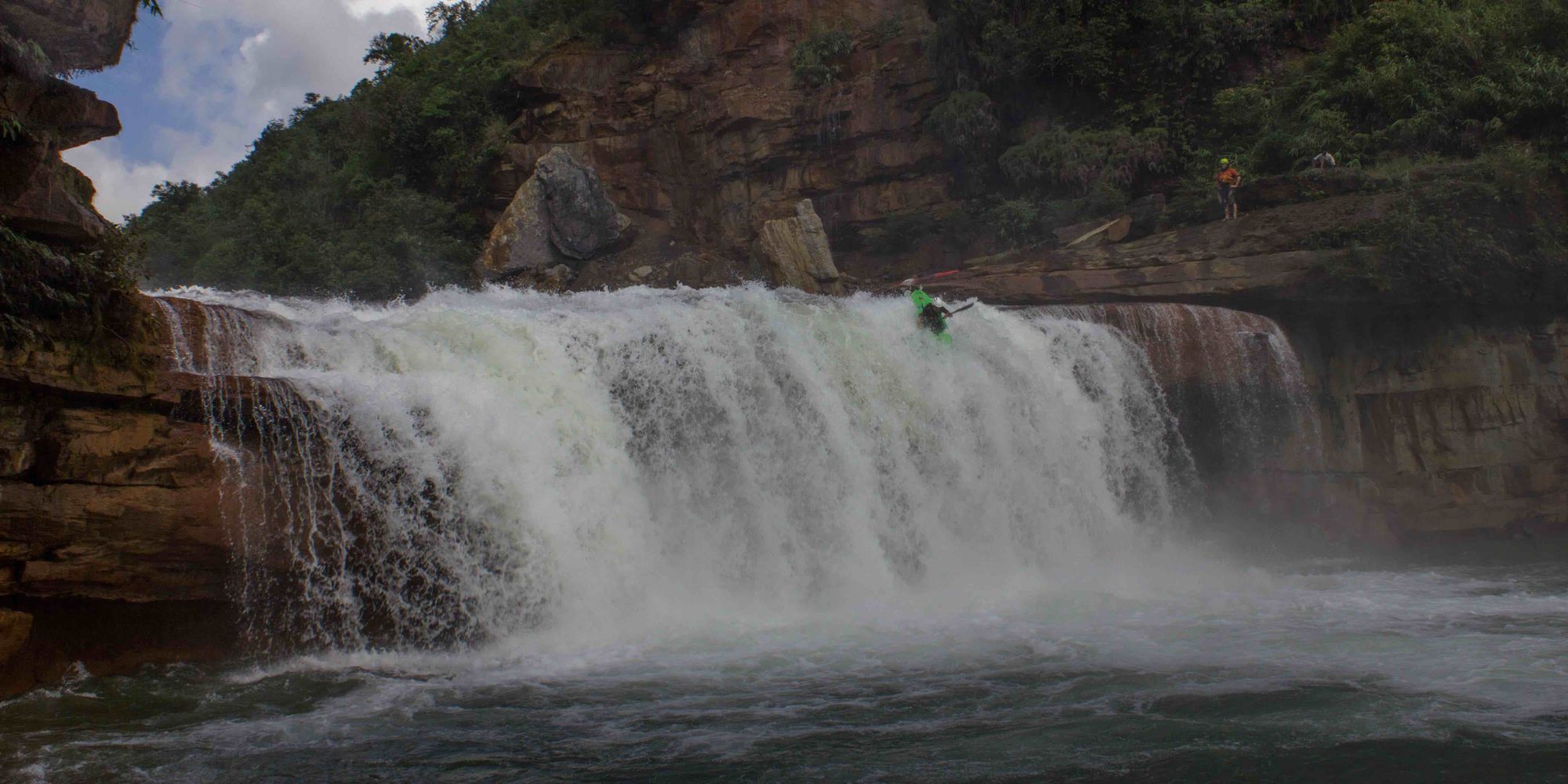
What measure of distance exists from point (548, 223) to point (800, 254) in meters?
5.61

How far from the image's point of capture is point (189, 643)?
8742 mm

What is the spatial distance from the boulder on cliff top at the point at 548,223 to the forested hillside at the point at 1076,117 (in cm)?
139

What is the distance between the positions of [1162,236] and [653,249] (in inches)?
449

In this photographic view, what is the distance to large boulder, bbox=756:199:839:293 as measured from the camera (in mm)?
20922

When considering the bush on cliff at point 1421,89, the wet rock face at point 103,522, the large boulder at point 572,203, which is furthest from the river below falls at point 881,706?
the large boulder at point 572,203

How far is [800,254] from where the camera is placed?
21156 mm

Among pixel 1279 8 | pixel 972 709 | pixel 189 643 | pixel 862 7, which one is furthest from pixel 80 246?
pixel 1279 8

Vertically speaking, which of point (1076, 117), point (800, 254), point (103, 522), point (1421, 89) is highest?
point (1076, 117)

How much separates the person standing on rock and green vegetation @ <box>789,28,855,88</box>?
9.92 m

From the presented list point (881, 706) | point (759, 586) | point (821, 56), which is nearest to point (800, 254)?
point (821, 56)

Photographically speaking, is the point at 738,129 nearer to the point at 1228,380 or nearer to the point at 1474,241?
the point at 1228,380

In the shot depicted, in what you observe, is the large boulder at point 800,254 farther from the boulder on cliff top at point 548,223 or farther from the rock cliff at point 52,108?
the rock cliff at point 52,108

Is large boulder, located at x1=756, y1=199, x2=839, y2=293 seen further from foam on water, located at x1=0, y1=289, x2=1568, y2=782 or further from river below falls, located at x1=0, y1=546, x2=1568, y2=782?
river below falls, located at x1=0, y1=546, x2=1568, y2=782

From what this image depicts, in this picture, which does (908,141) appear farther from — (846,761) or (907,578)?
(846,761)
